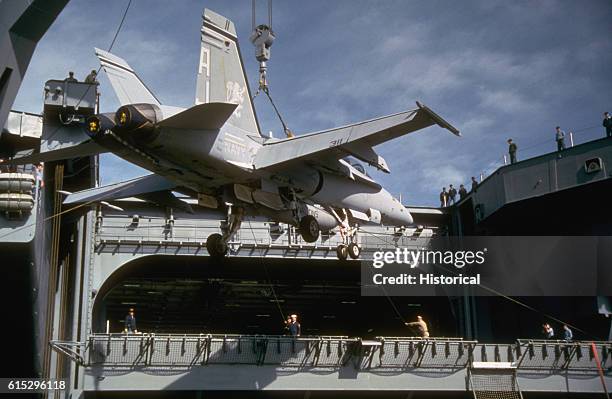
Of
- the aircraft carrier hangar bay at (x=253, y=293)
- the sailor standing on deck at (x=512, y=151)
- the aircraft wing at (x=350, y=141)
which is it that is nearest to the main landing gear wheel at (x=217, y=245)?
the aircraft wing at (x=350, y=141)

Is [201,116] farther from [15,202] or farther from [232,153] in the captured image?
[15,202]

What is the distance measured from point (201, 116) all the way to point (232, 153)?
1786 millimetres

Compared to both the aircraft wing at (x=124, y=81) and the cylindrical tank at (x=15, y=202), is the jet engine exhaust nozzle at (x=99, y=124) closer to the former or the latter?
the aircraft wing at (x=124, y=81)

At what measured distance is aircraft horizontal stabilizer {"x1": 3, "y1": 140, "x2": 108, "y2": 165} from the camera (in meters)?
16.8

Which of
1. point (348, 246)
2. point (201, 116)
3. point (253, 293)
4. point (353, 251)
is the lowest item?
point (253, 293)

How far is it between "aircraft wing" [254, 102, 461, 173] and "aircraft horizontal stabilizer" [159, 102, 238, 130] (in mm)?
2278

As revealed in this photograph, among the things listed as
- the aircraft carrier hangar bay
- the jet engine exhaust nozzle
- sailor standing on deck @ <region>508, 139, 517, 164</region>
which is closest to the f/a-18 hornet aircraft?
the jet engine exhaust nozzle

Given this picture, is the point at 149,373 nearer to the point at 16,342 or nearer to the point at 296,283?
the point at 16,342

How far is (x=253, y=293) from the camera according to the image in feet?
123

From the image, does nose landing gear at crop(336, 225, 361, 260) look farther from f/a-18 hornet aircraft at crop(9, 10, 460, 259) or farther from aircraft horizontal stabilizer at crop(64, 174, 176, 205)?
aircraft horizontal stabilizer at crop(64, 174, 176, 205)

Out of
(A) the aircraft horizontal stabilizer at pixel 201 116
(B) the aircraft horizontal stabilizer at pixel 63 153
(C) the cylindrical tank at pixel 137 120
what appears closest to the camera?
(C) the cylindrical tank at pixel 137 120

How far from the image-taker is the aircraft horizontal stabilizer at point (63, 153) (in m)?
16.8

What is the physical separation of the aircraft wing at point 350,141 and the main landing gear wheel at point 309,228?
6.84 ft

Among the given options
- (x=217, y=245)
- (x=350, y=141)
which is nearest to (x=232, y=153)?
(x=350, y=141)
